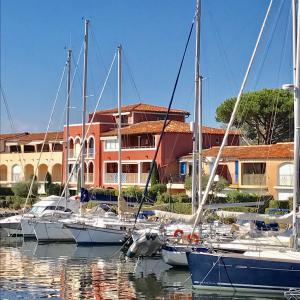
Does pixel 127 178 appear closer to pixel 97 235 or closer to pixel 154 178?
pixel 154 178

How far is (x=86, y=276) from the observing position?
94.9 feet

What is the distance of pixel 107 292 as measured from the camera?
25.1 meters

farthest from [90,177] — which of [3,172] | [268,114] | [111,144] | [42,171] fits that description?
[3,172]

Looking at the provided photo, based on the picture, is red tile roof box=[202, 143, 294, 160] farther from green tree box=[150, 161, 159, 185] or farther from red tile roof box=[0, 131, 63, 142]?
red tile roof box=[0, 131, 63, 142]

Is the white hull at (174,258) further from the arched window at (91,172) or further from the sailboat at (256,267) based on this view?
the arched window at (91,172)

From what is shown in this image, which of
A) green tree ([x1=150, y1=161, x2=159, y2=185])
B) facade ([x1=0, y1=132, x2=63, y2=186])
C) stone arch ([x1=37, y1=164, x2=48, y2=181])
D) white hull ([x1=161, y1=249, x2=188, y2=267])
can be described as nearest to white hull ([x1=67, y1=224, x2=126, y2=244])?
white hull ([x1=161, y1=249, x2=188, y2=267])

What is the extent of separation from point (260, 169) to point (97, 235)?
71.3ft

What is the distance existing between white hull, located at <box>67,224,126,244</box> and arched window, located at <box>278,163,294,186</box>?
1850 centimetres

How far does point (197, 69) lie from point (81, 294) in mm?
13602

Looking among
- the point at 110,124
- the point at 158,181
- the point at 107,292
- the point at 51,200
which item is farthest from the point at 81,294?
the point at 110,124

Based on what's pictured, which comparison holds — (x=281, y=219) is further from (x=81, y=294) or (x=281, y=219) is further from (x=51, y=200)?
(x=51, y=200)

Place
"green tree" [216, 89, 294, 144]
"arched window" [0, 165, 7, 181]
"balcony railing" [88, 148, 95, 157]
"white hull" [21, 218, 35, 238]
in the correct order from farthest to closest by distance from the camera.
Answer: "arched window" [0, 165, 7, 181] → "balcony railing" [88, 148, 95, 157] → "green tree" [216, 89, 294, 144] → "white hull" [21, 218, 35, 238]

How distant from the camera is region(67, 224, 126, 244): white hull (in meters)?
39.7

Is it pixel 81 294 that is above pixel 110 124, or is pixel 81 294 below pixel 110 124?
below
